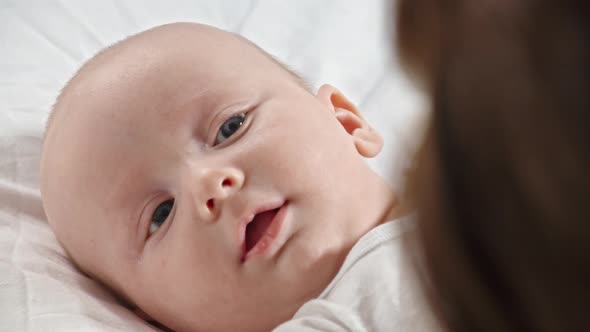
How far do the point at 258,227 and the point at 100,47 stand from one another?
81cm

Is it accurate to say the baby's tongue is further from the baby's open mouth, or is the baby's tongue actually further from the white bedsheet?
the white bedsheet

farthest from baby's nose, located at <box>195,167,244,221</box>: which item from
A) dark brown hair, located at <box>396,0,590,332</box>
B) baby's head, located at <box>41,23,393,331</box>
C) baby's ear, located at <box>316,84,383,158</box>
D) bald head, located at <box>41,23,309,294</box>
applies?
dark brown hair, located at <box>396,0,590,332</box>

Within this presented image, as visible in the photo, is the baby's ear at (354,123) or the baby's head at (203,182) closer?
the baby's head at (203,182)

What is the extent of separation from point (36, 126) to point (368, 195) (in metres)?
0.63

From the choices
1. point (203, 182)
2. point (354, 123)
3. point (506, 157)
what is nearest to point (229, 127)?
point (203, 182)

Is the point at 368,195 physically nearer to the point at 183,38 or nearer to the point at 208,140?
the point at 208,140

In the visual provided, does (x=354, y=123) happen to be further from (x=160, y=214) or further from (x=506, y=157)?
(x=506, y=157)

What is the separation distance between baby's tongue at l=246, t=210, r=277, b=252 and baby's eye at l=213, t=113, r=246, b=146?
0.11m

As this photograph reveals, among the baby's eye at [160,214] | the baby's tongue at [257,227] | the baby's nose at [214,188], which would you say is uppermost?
the baby's nose at [214,188]

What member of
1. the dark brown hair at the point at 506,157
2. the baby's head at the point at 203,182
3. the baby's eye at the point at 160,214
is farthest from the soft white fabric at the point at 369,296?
the dark brown hair at the point at 506,157

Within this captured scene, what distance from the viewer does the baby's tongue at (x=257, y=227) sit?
0.89 meters

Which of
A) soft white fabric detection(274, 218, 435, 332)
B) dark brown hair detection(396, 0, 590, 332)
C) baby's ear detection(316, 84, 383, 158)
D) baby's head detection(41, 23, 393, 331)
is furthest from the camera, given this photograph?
baby's ear detection(316, 84, 383, 158)

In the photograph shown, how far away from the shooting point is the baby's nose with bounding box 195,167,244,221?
863mm

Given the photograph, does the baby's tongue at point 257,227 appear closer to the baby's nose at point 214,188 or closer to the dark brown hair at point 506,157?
the baby's nose at point 214,188
